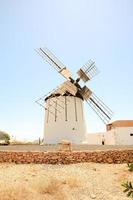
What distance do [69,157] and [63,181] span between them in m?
3.62

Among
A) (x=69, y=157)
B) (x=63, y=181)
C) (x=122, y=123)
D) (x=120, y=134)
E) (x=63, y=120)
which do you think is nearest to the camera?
(x=63, y=181)

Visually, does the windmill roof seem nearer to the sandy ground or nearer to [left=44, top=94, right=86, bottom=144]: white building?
[left=44, top=94, right=86, bottom=144]: white building

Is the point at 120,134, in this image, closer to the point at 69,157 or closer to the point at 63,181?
the point at 69,157

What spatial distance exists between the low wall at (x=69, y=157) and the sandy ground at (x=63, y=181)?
57 centimetres

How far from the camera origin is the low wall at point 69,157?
677 inches

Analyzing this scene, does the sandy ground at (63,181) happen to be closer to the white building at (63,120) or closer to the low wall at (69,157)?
the low wall at (69,157)

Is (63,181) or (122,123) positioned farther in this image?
(122,123)

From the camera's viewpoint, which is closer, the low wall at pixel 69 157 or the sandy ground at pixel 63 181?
the sandy ground at pixel 63 181

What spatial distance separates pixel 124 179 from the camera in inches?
558

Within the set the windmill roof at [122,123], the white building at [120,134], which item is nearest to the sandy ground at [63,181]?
the white building at [120,134]

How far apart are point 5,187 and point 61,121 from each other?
12.8 meters

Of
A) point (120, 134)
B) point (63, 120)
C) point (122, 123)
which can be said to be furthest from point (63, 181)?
point (122, 123)

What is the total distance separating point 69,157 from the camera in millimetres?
17234

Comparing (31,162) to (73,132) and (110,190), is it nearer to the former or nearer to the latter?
(110,190)
